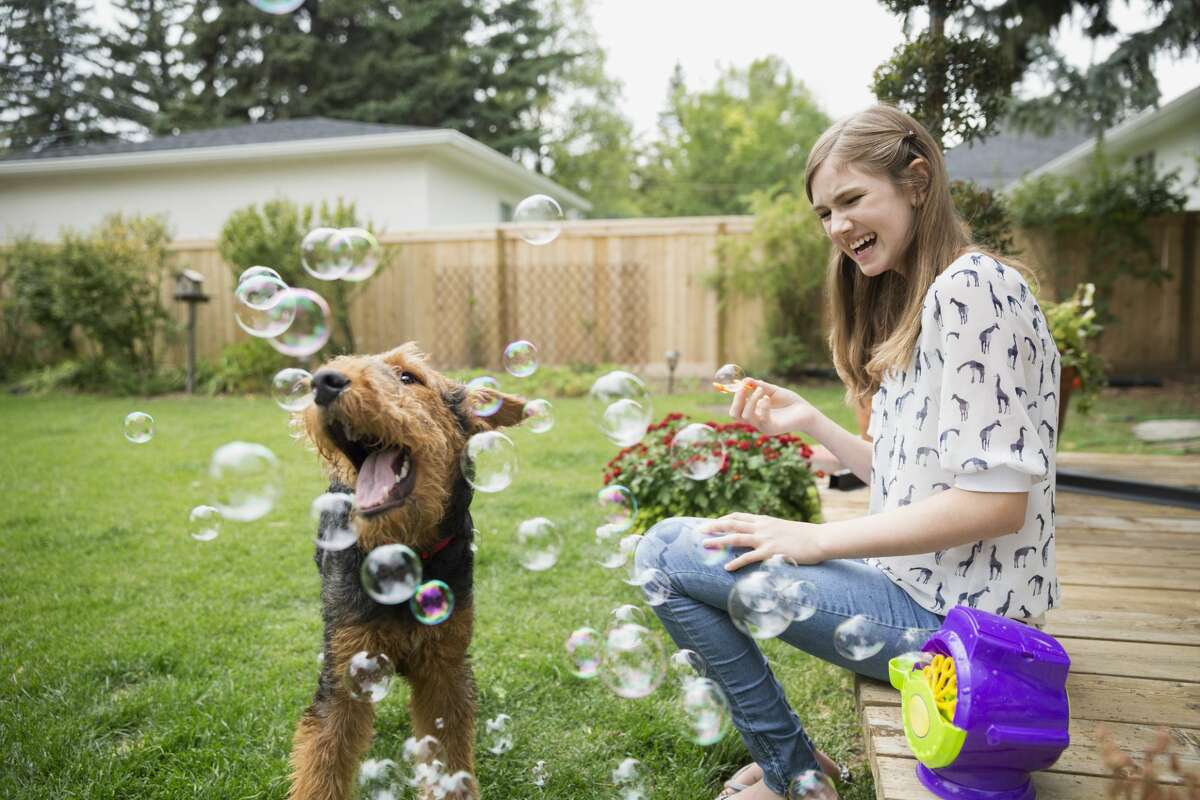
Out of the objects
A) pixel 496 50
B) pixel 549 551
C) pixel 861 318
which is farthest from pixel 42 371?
pixel 496 50

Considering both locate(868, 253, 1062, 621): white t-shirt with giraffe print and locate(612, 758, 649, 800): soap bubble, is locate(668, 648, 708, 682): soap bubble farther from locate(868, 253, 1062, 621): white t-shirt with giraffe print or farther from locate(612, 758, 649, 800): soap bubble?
locate(868, 253, 1062, 621): white t-shirt with giraffe print

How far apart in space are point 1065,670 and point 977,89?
4028 mm

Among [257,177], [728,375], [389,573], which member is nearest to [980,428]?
[728,375]

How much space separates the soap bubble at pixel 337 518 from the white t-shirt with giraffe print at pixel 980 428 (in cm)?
138

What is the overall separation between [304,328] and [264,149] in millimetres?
14326

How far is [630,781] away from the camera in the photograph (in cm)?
225

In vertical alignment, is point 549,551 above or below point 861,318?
below

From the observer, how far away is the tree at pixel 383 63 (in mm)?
23594

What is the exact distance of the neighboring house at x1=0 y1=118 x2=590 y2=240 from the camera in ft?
48.6

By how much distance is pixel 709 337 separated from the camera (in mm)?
11367

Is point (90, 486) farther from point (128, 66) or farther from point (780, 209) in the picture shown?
point (128, 66)

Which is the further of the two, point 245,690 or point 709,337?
point 709,337

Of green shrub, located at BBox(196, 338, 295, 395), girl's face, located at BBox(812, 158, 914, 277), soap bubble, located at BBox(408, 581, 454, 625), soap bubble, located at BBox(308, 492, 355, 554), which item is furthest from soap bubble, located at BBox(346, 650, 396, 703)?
green shrub, located at BBox(196, 338, 295, 395)

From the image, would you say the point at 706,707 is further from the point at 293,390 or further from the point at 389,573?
the point at 293,390
